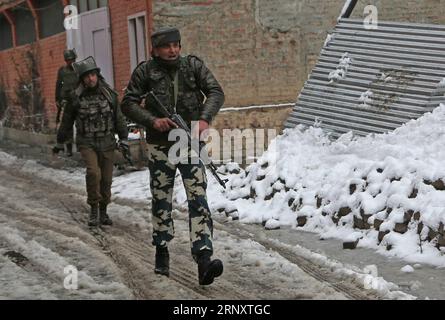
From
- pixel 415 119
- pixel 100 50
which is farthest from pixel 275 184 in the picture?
pixel 100 50

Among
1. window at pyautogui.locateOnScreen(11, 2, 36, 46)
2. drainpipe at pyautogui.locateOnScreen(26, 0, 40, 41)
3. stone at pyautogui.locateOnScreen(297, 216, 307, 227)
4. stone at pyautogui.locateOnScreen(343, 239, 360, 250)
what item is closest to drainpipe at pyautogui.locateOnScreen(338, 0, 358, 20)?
stone at pyautogui.locateOnScreen(297, 216, 307, 227)

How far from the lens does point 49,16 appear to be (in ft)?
57.2

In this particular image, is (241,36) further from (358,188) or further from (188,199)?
(188,199)

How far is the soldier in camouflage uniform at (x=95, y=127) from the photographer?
747 cm

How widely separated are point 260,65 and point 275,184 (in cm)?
553

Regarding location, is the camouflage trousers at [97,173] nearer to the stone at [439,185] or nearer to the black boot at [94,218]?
the black boot at [94,218]

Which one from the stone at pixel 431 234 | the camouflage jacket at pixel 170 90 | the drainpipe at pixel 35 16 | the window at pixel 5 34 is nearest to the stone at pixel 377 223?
the stone at pixel 431 234

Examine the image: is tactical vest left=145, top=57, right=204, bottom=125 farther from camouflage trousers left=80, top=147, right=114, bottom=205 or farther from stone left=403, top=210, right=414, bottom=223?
camouflage trousers left=80, top=147, right=114, bottom=205

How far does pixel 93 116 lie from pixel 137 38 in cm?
561

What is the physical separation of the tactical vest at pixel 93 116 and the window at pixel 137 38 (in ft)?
16.9

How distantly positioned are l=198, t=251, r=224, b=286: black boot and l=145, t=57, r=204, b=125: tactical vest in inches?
43.2

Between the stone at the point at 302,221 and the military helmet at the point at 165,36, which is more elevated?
the military helmet at the point at 165,36

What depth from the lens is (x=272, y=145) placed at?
336 inches
